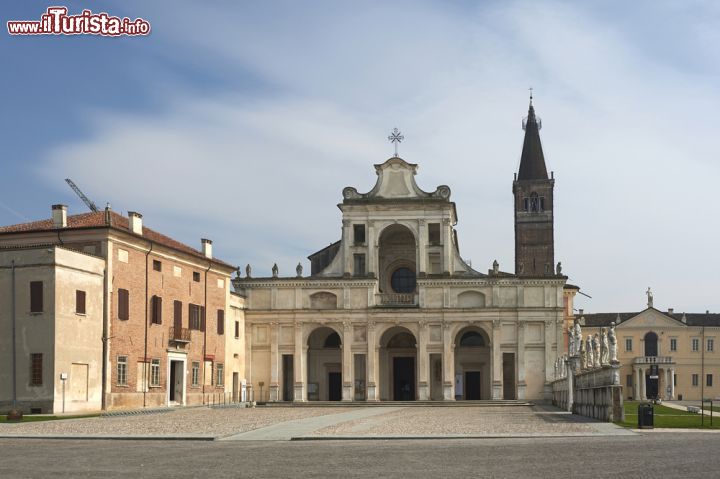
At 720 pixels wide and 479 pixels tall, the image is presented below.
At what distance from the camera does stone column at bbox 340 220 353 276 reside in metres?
61.9

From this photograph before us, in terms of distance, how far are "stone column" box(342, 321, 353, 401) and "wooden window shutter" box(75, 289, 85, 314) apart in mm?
22002

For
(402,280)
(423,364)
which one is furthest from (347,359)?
(402,280)

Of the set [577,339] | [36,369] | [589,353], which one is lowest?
[36,369]

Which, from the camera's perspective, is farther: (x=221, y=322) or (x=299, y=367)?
(x=299, y=367)

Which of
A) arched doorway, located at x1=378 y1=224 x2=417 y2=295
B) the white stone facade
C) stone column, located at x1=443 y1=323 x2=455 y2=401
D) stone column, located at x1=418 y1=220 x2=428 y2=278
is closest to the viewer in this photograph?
stone column, located at x1=443 y1=323 x2=455 y2=401

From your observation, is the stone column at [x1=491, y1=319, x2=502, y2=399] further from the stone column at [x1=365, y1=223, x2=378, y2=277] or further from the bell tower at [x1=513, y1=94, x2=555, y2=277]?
the bell tower at [x1=513, y1=94, x2=555, y2=277]

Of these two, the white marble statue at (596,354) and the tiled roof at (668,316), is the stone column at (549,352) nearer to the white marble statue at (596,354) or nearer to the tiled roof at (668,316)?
the white marble statue at (596,354)

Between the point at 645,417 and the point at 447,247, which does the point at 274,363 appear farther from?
the point at 645,417

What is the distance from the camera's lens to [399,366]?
65.1 metres

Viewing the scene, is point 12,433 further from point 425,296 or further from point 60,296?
point 425,296

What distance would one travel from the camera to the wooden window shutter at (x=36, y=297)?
1582 inches

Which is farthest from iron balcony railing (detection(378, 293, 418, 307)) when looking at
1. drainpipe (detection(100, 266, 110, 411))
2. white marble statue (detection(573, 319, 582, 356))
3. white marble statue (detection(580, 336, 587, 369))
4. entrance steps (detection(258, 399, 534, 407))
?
drainpipe (detection(100, 266, 110, 411))

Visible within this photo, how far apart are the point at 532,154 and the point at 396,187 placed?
1756 inches

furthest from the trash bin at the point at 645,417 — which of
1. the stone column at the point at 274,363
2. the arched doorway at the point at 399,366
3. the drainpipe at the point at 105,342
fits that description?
the arched doorway at the point at 399,366
